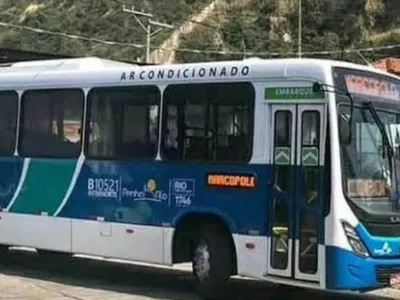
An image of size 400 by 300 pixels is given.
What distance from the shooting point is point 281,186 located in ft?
33.2

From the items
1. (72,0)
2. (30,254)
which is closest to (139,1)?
(72,0)

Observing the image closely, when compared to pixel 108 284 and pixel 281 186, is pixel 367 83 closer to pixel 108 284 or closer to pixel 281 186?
pixel 281 186

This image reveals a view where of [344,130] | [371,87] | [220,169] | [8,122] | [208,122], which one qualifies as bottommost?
[220,169]

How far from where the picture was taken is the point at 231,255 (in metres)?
10.7

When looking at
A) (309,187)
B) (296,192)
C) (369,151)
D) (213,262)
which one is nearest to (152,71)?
(213,262)

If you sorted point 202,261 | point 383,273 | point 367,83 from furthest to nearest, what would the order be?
point 202,261, point 367,83, point 383,273

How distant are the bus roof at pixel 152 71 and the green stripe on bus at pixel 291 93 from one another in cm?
15

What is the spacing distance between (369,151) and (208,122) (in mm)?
1992

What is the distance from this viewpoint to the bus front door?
32.2 feet

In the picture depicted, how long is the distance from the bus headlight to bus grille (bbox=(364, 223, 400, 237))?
0.18 metres

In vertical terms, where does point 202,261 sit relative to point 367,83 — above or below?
below

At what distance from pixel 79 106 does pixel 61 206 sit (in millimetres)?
1422

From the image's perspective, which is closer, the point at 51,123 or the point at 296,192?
the point at 296,192

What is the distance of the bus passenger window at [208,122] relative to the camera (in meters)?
10.5
